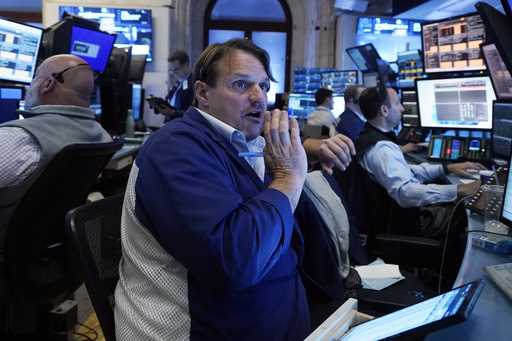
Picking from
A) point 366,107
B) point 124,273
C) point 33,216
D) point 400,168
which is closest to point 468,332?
point 124,273

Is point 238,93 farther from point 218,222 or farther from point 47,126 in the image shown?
point 47,126

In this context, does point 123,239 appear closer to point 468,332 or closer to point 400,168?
point 468,332

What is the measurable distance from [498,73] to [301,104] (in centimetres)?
596

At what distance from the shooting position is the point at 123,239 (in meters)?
1.06

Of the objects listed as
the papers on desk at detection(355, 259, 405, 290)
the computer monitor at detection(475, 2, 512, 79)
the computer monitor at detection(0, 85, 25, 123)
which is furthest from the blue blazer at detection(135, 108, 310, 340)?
the computer monitor at detection(0, 85, 25, 123)

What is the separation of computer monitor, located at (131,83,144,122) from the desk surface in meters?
3.70

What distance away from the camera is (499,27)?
1592mm

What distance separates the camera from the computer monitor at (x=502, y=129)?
233 centimetres

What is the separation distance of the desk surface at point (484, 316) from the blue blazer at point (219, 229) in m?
0.33

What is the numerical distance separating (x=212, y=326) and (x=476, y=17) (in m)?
3.34

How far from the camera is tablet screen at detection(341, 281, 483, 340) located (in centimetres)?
67

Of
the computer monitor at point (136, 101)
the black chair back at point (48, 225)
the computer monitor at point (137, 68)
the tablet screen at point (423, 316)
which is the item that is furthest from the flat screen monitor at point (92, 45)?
the tablet screen at point (423, 316)

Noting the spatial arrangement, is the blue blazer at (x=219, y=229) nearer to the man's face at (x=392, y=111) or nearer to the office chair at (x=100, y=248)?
the office chair at (x=100, y=248)

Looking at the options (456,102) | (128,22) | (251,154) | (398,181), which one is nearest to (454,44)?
(456,102)
